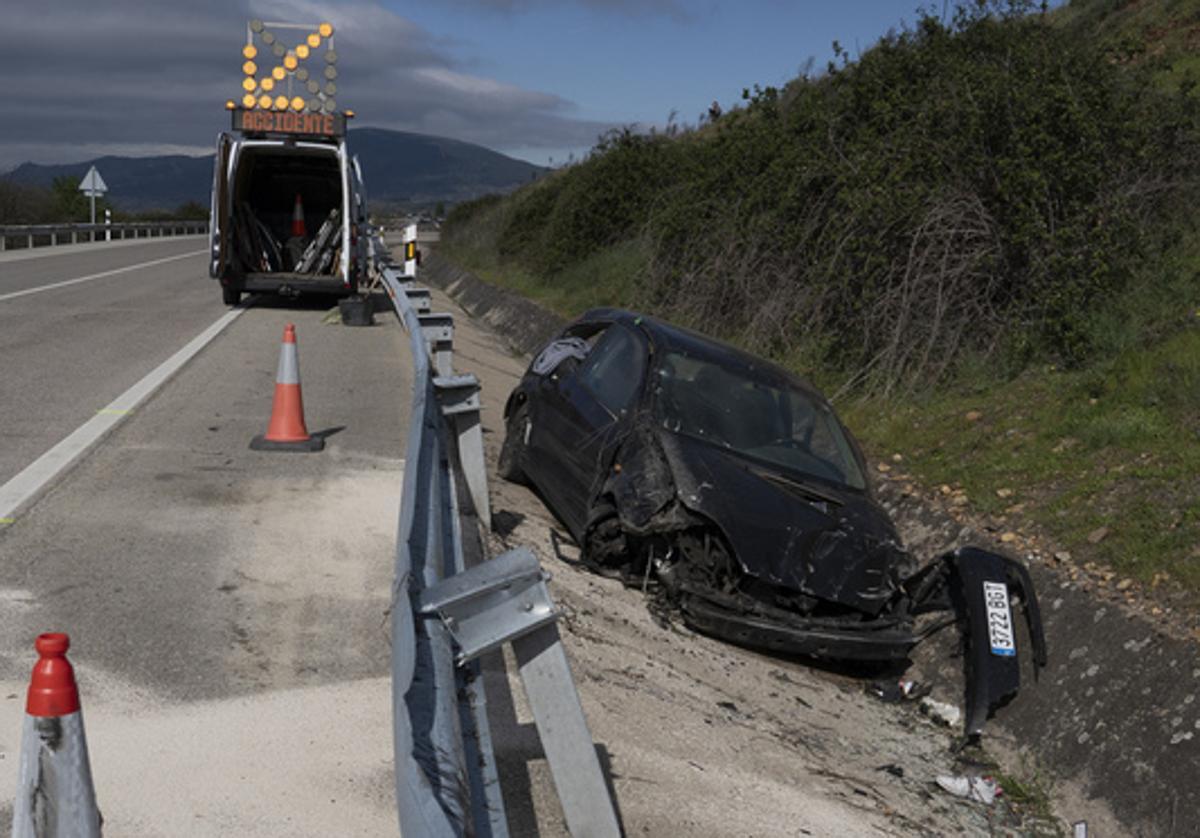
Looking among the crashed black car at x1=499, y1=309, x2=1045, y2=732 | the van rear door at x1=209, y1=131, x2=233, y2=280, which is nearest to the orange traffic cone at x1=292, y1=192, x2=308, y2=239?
the van rear door at x1=209, y1=131, x2=233, y2=280

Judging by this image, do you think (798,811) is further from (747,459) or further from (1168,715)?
(747,459)

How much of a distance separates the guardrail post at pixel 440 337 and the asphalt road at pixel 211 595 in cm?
68

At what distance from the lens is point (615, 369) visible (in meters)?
8.77

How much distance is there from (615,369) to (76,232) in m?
38.1

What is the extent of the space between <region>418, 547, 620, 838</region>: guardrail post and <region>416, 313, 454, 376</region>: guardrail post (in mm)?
6122

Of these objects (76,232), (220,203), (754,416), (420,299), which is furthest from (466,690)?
(76,232)

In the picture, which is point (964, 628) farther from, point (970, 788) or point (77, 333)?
point (77, 333)

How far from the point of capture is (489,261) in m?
38.7

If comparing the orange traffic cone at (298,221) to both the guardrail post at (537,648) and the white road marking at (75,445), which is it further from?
the guardrail post at (537,648)

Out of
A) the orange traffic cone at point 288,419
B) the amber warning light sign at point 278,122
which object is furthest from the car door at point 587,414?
the amber warning light sign at point 278,122

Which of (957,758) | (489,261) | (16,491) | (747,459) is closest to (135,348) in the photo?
(16,491)

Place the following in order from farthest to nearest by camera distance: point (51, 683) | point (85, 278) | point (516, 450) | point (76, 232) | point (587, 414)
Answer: point (76, 232)
point (85, 278)
point (516, 450)
point (587, 414)
point (51, 683)

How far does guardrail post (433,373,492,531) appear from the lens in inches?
305

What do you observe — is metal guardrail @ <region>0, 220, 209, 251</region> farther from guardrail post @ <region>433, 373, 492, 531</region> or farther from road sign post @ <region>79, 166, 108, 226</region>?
guardrail post @ <region>433, 373, 492, 531</region>
